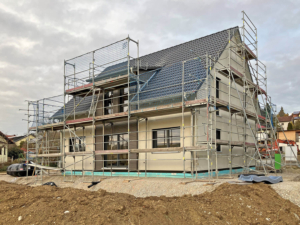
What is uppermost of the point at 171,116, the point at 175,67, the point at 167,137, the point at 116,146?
the point at 175,67

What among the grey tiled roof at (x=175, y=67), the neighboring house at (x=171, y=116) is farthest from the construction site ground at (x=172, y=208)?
the grey tiled roof at (x=175, y=67)

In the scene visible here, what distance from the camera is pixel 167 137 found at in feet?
45.5

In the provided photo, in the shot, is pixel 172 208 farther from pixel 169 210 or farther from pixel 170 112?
pixel 170 112

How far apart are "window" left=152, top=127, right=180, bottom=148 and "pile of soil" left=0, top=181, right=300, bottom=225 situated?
497 cm

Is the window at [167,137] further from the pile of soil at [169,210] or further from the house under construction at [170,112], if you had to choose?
the pile of soil at [169,210]

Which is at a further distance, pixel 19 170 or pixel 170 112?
pixel 19 170

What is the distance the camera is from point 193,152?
12555 mm

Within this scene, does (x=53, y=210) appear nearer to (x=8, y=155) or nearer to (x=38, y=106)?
(x=38, y=106)

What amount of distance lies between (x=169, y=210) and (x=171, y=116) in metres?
7.13

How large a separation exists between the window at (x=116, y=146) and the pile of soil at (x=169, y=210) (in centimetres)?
675

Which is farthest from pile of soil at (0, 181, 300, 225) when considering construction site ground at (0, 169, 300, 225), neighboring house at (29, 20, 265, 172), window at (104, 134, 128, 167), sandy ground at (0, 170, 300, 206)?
window at (104, 134, 128, 167)

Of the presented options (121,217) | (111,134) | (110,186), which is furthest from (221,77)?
(121,217)

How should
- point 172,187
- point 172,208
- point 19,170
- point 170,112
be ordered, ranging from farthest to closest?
1. point 19,170
2. point 170,112
3. point 172,187
4. point 172,208

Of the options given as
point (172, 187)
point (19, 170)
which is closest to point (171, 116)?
point (172, 187)
